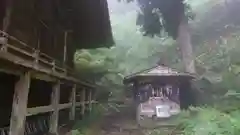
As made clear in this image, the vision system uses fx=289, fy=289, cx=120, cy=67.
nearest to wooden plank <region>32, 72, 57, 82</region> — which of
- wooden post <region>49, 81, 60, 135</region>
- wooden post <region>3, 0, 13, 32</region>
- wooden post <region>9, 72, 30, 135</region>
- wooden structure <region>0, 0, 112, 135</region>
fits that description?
wooden structure <region>0, 0, 112, 135</region>

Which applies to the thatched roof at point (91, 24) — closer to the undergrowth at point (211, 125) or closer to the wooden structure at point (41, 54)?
the wooden structure at point (41, 54)

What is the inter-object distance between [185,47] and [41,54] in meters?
13.1

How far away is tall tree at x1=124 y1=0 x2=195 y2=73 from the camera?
1998 centimetres

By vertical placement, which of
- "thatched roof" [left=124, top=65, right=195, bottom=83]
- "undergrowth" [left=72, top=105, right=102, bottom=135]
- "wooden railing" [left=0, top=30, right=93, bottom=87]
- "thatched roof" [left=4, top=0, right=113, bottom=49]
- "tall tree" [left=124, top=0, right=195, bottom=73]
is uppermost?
"tall tree" [left=124, top=0, right=195, bottom=73]

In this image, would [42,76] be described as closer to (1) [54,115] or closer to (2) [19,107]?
(2) [19,107]

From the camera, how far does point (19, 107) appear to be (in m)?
6.77

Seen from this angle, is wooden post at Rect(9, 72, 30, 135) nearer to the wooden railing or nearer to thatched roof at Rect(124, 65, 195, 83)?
the wooden railing

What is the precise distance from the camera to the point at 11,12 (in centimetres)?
892

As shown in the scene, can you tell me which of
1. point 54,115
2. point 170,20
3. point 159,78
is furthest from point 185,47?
point 54,115

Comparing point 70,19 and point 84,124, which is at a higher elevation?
point 70,19

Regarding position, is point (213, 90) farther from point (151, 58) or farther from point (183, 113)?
point (151, 58)

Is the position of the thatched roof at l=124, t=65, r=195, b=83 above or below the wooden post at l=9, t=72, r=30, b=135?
above

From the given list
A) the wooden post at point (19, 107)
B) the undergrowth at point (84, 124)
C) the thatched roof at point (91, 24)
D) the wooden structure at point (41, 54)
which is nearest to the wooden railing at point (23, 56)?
the wooden structure at point (41, 54)

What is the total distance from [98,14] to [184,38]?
7954 mm
